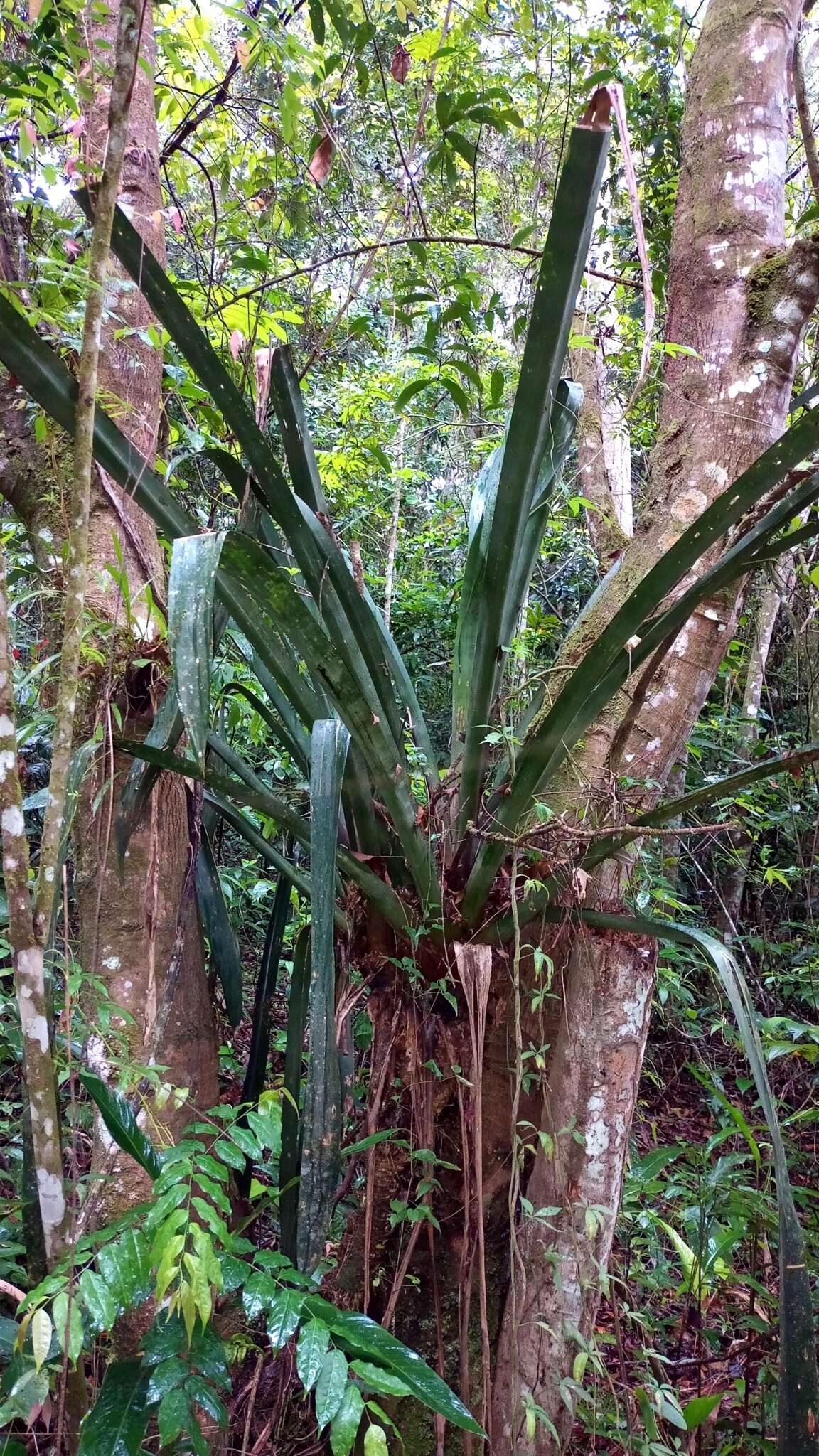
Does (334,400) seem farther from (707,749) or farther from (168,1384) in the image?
(168,1384)

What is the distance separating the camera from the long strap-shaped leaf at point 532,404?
0.73 meters

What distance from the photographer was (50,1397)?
3.28ft

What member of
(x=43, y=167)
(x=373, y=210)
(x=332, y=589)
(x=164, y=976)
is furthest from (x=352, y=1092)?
(x=373, y=210)

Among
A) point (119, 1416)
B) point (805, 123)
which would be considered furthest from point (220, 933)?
point (805, 123)

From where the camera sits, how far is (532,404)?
0.89 m

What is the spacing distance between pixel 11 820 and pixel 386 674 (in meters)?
0.55

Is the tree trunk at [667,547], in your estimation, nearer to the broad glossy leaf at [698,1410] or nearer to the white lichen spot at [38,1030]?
the broad glossy leaf at [698,1410]

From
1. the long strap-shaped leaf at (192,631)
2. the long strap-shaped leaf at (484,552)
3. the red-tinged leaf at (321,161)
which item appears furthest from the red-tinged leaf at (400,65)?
the long strap-shaped leaf at (192,631)

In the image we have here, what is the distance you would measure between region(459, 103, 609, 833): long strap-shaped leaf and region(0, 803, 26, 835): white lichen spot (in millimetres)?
601

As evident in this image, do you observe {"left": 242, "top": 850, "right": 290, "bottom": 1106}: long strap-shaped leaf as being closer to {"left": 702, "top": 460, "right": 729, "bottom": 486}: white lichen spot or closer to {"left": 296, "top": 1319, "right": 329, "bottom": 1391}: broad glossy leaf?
{"left": 296, "top": 1319, "right": 329, "bottom": 1391}: broad glossy leaf

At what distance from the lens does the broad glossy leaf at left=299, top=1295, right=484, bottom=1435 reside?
0.77 m

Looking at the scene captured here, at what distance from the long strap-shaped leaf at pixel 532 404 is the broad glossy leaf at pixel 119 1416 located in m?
0.75

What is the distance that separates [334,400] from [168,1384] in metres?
4.74

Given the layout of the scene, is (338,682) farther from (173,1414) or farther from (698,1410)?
(698,1410)
